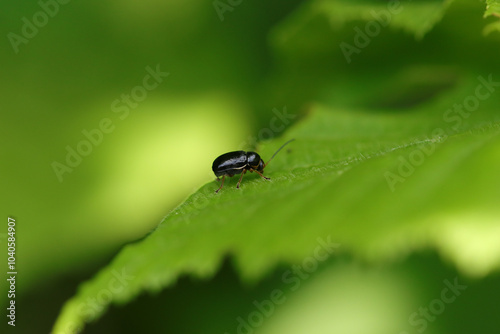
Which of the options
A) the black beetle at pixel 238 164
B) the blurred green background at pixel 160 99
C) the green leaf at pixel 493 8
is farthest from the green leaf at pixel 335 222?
the blurred green background at pixel 160 99

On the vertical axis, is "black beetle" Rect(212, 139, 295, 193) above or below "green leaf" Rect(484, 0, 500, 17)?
above

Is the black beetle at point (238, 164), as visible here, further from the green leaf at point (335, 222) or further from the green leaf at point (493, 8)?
the green leaf at point (493, 8)

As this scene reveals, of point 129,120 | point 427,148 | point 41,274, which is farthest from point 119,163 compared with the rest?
point 427,148

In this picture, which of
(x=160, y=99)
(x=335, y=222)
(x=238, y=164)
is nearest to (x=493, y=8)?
(x=335, y=222)

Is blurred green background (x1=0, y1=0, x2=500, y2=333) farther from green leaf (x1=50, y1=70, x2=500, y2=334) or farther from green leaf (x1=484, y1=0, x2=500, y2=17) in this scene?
green leaf (x1=50, y1=70, x2=500, y2=334)

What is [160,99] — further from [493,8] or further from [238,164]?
[493,8]

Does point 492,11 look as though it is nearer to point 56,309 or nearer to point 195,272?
point 195,272

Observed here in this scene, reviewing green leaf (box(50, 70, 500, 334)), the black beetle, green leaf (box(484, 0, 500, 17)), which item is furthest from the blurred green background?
green leaf (box(50, 70, 500, 334))
